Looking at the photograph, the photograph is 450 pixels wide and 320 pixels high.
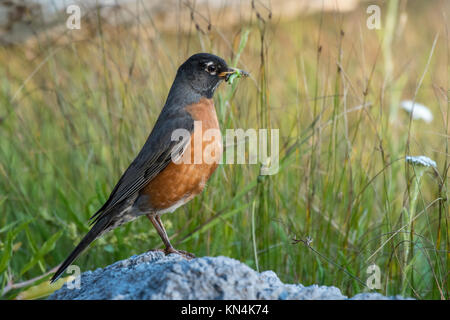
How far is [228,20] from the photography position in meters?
11.2

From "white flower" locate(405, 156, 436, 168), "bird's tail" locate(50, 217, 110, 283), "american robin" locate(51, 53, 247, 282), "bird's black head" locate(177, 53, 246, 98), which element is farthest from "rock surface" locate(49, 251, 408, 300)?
"bird's black head" locate(177, 53, 246, 98)

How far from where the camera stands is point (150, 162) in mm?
3713

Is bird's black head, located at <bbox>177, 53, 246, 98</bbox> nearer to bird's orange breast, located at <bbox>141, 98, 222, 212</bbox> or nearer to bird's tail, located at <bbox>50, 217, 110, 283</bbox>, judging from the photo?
bird's orange breast, located at <bbox>141, 98, 222, 212</bbox>

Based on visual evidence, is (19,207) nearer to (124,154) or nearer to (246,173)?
(124,154)

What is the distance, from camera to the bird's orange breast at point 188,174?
3615 mm

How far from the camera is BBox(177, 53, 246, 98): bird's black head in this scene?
3961 millimetres

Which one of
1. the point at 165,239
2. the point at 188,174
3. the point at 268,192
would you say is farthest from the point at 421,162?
the point at 165,239

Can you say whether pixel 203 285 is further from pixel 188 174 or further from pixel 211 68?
pixel 211 68

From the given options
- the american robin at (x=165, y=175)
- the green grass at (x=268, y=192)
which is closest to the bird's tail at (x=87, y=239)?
the american robin at (x=165, y=175)

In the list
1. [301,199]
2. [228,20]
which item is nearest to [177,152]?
[301,199]

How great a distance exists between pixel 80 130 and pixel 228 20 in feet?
18.9

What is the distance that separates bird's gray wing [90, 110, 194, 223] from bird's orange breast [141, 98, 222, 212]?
1.7 inches

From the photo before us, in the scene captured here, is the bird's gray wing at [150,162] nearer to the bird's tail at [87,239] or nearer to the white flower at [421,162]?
the bird's tail at [87,239]
